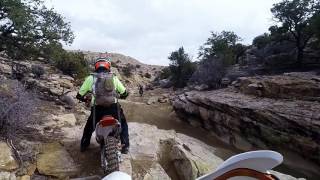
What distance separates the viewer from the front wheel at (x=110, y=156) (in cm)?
Result: 536

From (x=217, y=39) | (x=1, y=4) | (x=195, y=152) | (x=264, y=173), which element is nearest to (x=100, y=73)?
(x=195, y=152)

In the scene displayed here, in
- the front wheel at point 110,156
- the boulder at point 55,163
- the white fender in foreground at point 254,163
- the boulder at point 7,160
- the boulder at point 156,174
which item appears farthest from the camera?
the boulder at point 156,174

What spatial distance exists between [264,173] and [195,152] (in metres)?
5.30

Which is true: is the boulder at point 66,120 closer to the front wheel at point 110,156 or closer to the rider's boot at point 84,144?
the rider's boot at point 84,144

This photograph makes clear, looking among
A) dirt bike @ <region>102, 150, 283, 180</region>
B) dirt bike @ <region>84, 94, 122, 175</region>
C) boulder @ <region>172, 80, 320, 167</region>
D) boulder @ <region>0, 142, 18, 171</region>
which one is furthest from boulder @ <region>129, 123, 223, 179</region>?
boulder @ <region>172, 80, 320, 167</region>

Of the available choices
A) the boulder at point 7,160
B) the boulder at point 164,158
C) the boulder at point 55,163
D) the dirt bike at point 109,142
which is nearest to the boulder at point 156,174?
the boulder at point 164,158

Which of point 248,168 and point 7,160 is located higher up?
point 248,168

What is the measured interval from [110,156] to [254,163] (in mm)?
2861

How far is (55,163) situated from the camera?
21.9 ft

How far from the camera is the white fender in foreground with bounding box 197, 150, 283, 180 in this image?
296 centimetres

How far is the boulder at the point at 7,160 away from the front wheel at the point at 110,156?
163 centimetres

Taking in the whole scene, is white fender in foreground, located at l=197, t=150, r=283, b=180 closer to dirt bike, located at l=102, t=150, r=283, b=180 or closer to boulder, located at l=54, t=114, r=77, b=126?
dirt bike, located at l=102, t=150, r=283, b=180

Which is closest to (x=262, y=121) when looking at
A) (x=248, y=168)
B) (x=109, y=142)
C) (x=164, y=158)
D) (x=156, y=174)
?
(x=164, y=158)

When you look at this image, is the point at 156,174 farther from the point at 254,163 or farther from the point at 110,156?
the point at 254,163
